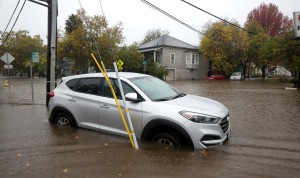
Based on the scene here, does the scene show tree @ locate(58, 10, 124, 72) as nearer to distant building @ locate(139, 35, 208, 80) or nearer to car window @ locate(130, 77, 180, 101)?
distant building @ locate(139, 35, 208, 80)

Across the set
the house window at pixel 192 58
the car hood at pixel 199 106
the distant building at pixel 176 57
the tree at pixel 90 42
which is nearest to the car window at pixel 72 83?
the car hood at pixel 199 106

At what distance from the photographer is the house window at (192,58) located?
174ft

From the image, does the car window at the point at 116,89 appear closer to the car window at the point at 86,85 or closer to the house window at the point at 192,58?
the car window at the point at 86,85

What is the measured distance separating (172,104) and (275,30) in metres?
63.0

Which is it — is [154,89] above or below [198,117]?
above

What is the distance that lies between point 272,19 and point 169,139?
63417 millimetres

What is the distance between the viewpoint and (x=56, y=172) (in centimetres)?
497

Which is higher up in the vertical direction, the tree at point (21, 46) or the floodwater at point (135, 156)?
the tree at point (21, 46)

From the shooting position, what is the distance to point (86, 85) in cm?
737

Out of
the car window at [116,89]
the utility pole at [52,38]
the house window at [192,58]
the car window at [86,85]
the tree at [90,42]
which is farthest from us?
the house window at [192,58]

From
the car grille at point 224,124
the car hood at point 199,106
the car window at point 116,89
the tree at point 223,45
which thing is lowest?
the car grille at point 224,124

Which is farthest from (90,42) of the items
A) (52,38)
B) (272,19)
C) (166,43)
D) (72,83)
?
(272,19)

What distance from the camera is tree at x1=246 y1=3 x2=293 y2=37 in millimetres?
61781

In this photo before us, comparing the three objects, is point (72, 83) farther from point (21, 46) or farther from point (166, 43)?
point (21, 46)
